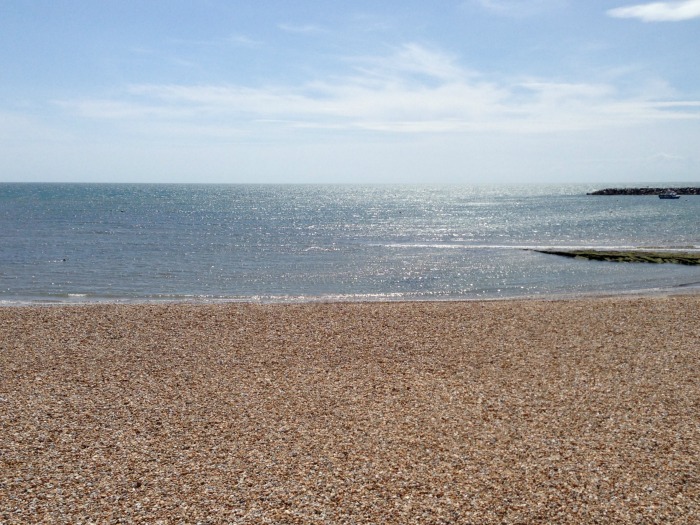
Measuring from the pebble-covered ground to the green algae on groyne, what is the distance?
19.8 metres

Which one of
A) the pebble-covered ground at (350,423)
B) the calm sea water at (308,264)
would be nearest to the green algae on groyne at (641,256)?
the calm sea water at (308,264)

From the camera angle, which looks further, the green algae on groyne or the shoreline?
the green algae on groyne

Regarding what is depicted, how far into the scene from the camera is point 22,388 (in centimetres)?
1119

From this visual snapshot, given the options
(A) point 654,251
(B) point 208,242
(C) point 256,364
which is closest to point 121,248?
(B) point 208,242

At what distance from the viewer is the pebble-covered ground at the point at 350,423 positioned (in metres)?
7.05

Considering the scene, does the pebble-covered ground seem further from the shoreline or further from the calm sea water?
the calm sea water

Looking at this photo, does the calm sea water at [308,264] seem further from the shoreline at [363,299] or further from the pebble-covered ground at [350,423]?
the pebble-covered ground at [350,423]

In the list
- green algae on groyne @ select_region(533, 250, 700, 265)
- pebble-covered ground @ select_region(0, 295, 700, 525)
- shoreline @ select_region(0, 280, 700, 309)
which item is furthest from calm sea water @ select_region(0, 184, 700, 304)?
pebble-covered ground @ select_region(0, 295, 700, 525)

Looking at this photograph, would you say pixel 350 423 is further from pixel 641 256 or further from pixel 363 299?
pixel 641 256

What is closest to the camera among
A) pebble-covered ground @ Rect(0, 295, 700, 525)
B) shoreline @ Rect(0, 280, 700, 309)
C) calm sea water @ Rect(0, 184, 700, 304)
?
pebble-covered ground @ Rect(0, 295, 700, 525)

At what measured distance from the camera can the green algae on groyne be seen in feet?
113

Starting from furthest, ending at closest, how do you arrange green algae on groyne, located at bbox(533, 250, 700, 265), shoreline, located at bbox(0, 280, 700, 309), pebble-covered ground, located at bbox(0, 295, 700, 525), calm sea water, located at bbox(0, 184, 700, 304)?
green algae on groyne, located at bbox(533, 250, 700, 265)
calm sea water, located at bbox(0, 184, 700, 304)
shoreline, located at bbox(0, 280, 700, 309)
pebble-covered ground, located at bbox(0, 295, 700, 525)

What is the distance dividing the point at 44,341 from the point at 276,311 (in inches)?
275

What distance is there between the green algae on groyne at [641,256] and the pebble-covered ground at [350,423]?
64.9 feet
